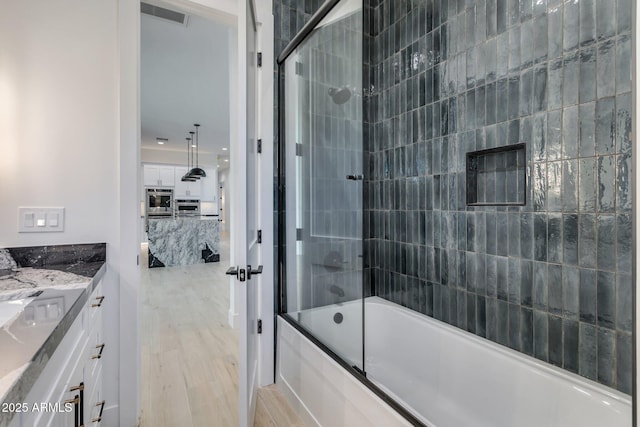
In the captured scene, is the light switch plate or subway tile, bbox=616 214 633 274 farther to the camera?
the light switch plate

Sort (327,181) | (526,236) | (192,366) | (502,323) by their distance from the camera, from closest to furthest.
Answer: (526,236), (502,323), (327,181), (192,366)

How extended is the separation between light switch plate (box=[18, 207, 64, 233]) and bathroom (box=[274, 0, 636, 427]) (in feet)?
4.07

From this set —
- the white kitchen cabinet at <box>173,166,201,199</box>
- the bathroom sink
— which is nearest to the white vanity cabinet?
the bathroom sink

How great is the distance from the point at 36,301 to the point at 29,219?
33.9 inches

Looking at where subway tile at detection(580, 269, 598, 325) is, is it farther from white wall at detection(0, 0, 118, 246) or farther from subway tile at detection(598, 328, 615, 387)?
white wall at detection(0, 0, 118, 246)

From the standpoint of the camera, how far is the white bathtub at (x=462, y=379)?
122cm

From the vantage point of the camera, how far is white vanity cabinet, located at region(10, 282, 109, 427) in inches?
25.9

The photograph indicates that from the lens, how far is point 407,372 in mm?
1923

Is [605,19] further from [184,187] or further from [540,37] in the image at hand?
[184,187]

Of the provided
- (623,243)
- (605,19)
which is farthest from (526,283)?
(605,19)

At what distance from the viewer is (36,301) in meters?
0.96

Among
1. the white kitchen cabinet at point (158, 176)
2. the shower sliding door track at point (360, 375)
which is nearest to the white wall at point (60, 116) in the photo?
the shower sliding door track at point (360, 375)

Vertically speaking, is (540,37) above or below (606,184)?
above

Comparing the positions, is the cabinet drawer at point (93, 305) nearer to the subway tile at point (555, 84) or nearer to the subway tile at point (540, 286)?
the subway tile at point (540, 286)
